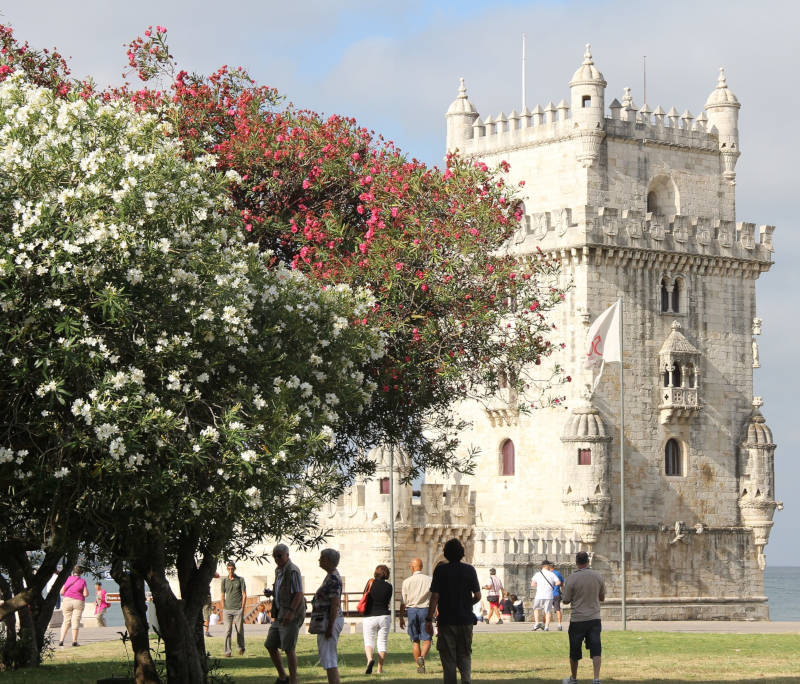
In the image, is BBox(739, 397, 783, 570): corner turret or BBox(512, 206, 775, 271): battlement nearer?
BBox(512, 206, 775, 271): battlement

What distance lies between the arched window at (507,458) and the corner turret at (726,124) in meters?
13.4

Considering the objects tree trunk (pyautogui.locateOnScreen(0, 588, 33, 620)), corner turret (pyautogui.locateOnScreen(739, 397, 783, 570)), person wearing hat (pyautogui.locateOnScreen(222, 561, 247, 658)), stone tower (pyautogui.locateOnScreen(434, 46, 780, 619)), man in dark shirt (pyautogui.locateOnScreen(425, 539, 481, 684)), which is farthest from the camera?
corner turret (pyautogui.locateOnScreen(739, 397, 783, 570))

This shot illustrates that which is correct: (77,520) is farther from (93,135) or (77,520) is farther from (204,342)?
(93,135)

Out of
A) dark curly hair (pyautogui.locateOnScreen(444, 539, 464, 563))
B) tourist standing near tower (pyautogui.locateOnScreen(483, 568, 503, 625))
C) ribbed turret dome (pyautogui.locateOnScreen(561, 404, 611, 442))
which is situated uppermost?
ribbed turret dome (pyautogui.locateOnScreen(561, 404, 611, 442))

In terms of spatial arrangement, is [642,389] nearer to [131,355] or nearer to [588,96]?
[588,96]

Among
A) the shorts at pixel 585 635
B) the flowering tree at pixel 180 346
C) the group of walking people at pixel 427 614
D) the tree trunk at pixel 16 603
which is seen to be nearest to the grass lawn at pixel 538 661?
the group of walking people at pixel 427 614

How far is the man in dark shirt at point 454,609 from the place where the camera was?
18.9 m

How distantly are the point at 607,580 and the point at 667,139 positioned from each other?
651 inches

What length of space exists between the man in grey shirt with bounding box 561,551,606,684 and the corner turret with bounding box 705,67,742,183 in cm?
4251

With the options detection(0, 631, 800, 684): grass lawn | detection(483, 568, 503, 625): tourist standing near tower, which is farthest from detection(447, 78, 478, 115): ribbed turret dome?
detection(0, 631, 800, 684): grass lawn

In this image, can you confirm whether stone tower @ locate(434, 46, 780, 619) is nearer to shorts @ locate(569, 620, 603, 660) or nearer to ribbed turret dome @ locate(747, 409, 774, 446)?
ribbed turret dome @ locate(747, 409, 774, 446)

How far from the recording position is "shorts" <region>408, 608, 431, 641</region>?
83.5 feet

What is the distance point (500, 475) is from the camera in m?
58.4

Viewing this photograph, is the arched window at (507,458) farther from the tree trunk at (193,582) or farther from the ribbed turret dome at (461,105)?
the tree trunk at (193,582)
